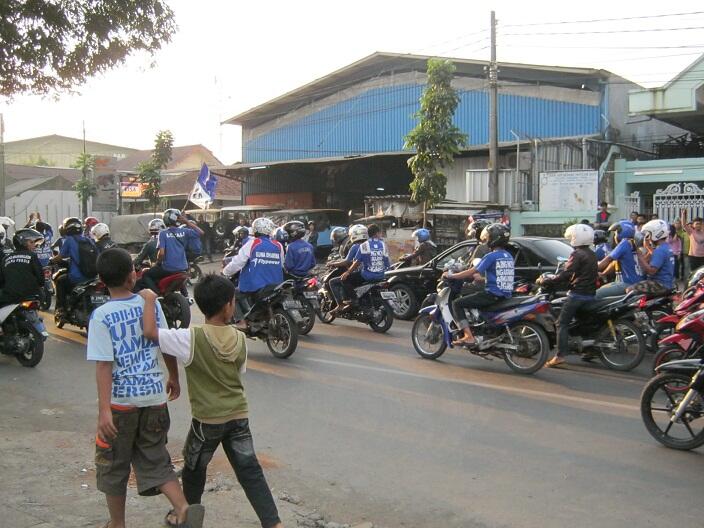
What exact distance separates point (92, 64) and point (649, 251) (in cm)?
810

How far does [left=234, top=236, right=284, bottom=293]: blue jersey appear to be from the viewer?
9562 millimetres

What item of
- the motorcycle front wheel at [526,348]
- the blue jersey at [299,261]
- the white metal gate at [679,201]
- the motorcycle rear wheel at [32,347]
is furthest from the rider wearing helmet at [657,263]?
the white metal gate at [679,201]

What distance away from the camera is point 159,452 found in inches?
152

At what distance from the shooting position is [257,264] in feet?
31.4

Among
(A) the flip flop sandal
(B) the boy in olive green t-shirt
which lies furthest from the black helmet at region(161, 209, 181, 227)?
(A) the flip flop sandal

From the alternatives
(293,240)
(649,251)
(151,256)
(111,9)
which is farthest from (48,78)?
(649,251)

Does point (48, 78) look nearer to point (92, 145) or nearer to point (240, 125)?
point (240, 125)

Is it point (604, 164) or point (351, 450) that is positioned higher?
point (604, 164)

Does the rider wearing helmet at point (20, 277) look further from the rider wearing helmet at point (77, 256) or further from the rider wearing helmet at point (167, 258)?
the rider wearing helmet at point (167, 258)

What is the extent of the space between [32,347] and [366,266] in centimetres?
505

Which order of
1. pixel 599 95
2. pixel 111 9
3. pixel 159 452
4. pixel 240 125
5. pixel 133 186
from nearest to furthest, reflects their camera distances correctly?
pixel 159 452 → pixel 111 9 → pixel 599 95 → pixel 240 125 → pixel 133 186

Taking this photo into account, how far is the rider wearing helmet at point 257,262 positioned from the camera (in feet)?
31.4

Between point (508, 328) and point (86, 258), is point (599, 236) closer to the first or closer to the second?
point (508, 328)

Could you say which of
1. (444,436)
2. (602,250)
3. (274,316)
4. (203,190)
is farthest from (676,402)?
(203,190)
